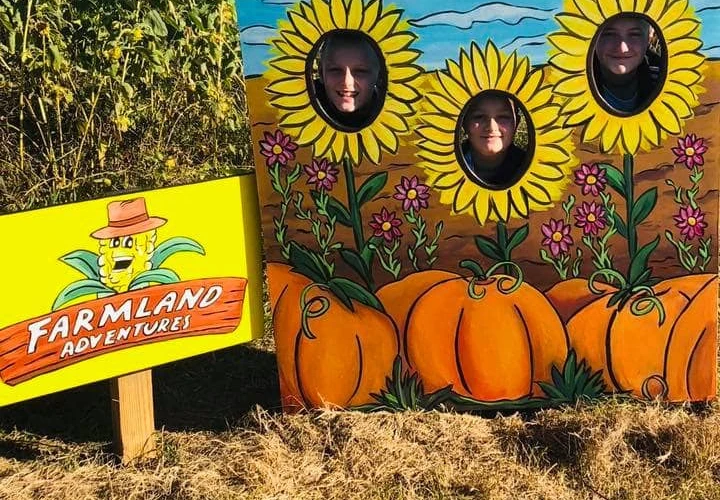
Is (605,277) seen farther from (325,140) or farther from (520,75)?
(325,140)

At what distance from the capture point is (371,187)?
11.0 ft

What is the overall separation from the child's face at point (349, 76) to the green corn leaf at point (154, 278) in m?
0.95

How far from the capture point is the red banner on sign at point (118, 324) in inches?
121

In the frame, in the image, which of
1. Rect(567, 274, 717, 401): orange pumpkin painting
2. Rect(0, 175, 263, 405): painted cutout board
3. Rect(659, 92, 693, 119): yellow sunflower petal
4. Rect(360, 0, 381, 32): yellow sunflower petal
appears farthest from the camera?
Rect(567, 274, 717, 401): orange pumpkin painting

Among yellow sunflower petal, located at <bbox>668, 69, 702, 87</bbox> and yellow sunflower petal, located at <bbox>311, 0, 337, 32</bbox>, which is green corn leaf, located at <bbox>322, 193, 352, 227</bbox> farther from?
yellow sunflower petal, located at <bbox>668, 69, 702, 87</bbox>

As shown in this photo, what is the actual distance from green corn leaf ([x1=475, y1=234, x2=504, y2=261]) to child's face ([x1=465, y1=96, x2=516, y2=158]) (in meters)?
0.36

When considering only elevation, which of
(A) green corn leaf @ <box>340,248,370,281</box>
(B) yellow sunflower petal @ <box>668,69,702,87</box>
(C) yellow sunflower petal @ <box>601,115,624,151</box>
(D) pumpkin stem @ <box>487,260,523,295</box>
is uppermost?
(B) yellow sunflower petal @ <box>668,69,702,87</box>

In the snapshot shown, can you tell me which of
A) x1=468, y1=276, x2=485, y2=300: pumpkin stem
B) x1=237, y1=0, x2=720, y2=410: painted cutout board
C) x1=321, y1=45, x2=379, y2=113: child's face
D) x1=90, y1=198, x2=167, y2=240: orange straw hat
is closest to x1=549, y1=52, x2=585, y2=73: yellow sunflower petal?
x1=237, y1=0, x2=720, y2=410: painted cutout board

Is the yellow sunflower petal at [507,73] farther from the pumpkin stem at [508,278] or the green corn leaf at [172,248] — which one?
the green corn leaf at [172,248]

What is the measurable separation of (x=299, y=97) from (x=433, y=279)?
937mm

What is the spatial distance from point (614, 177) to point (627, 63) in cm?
45

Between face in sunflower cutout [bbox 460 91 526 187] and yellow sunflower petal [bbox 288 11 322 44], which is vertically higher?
yellow sunflower petal [bbox 288 11 322 44]

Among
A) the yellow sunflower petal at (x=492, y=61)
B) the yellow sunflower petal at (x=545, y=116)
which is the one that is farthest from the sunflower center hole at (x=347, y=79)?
the yellow sunflower petal at (x=545, y=116)

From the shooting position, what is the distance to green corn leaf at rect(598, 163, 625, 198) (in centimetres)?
332
